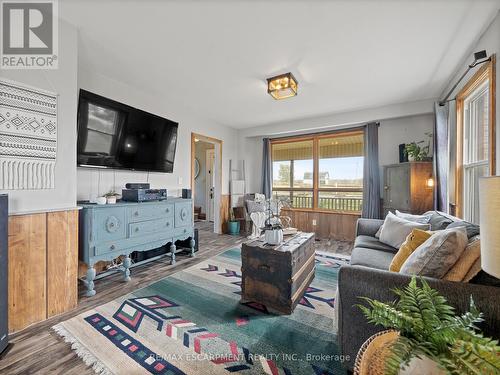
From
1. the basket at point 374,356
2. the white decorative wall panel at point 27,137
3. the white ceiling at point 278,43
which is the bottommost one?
the basket at point 374,356

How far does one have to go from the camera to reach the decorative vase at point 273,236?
202 centimetres

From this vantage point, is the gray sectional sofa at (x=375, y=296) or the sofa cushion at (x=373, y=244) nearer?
the gray sectional sofa at (x=375, y=296)

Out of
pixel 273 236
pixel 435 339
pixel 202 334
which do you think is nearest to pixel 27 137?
pixel 202 334

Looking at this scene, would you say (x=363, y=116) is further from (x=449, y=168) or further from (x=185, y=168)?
(x=185, y=168)

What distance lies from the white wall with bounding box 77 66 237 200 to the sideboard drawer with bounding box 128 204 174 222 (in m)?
0.62

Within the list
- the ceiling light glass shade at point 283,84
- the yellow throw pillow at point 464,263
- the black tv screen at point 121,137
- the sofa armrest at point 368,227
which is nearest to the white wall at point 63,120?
the black tv screen at point 121,137

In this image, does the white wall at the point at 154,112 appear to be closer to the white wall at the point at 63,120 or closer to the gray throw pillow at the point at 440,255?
the white wall at the point at 63,120

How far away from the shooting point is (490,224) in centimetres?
74

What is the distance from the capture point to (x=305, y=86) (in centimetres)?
301

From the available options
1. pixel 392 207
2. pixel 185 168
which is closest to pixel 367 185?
pixel 392 207

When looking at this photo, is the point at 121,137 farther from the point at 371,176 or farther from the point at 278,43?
the point at 371,176

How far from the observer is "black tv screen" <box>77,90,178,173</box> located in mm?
2369

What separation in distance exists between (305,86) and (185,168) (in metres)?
2.38

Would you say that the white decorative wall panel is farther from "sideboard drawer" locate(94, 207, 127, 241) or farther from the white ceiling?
the white ceiling
